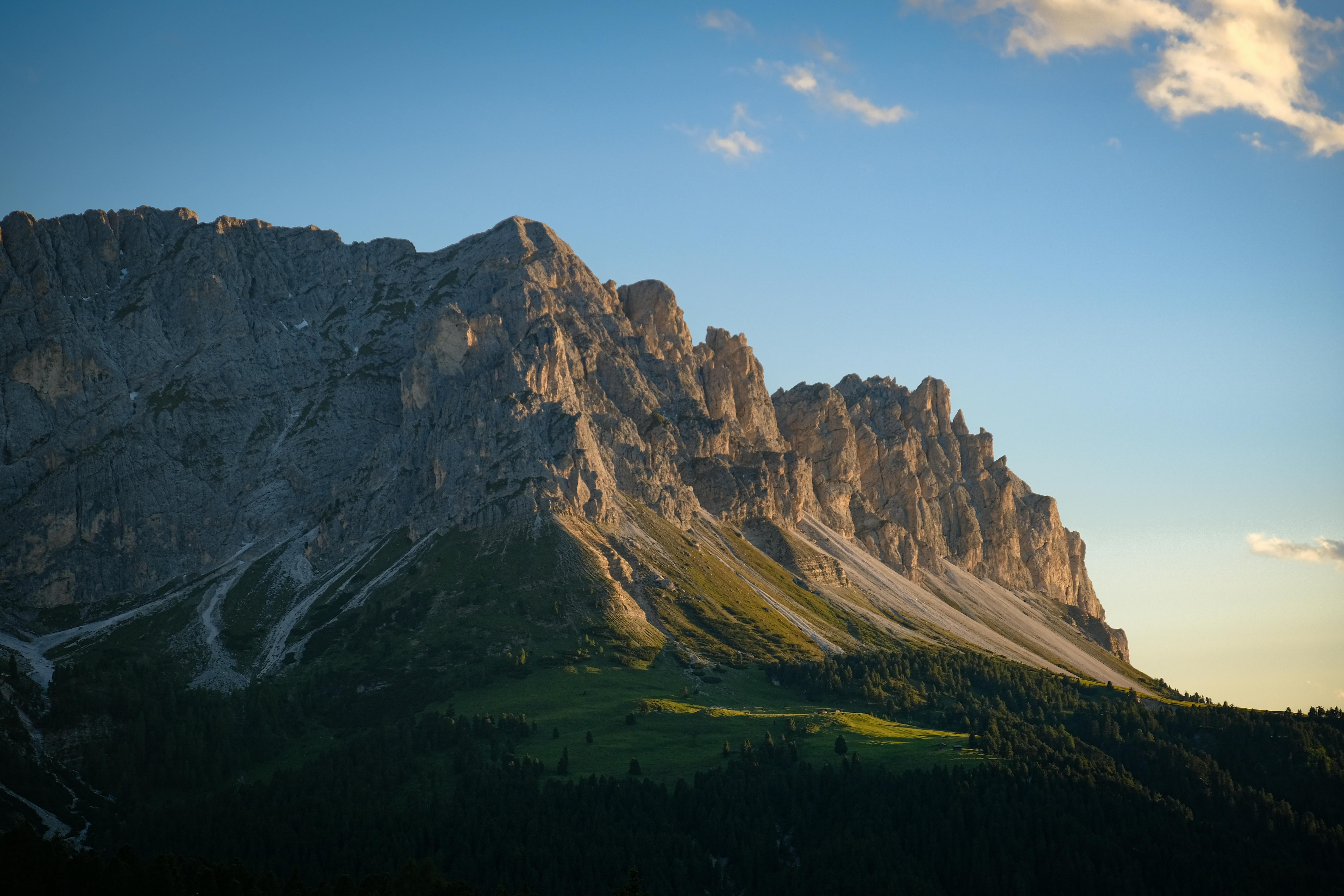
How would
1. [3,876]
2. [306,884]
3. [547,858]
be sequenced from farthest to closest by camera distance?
1. [547,858]
2. [306,884]
3. [3,876]

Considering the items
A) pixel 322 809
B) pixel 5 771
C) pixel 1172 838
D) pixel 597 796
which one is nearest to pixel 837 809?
pixel 597 796

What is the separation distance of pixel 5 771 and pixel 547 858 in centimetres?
9278

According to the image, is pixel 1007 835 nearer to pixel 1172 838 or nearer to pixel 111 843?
pixel 1172 838

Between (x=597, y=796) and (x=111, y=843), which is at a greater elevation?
(x=597, y=796)

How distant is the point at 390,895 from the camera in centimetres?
13250

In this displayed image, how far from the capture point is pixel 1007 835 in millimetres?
188125

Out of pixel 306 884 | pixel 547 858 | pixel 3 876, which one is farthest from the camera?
pixel 547 858

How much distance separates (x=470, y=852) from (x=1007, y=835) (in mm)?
81286

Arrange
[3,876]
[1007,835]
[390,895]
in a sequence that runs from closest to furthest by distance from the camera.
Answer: [3,876] → [390,895] → [1007,835]

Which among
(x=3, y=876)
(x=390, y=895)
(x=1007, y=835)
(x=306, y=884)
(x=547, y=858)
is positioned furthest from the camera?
(x=1007, y=835)

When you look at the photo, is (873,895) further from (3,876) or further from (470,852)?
(3,876)

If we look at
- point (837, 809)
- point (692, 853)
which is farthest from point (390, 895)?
point (837, 809)

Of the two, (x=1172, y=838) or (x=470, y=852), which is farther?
(x=1172, y=838)

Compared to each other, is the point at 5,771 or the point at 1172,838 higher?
the point at 1172,838
